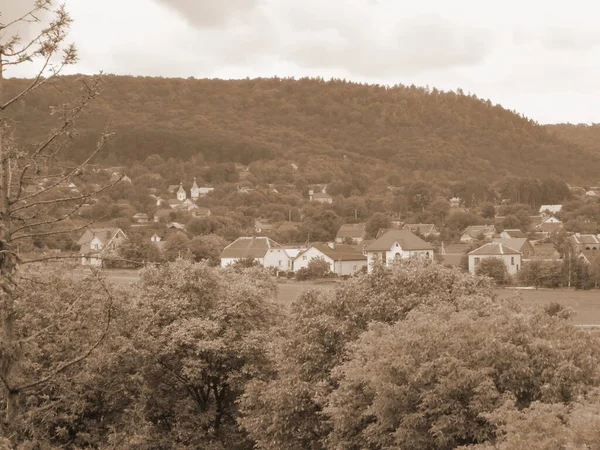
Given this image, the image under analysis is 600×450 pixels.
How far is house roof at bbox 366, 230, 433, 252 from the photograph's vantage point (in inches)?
3386

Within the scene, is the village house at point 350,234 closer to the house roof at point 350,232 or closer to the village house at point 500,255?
the house roof at point 350,232

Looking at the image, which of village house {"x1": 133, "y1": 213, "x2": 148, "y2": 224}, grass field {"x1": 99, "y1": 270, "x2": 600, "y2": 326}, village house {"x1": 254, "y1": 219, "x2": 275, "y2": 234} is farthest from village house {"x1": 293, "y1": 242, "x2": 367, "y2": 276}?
village house {"x1": 133, "y1": 213, "x2": 148, "y2": 224}

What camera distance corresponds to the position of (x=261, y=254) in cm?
8675

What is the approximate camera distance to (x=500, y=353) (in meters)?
16.2

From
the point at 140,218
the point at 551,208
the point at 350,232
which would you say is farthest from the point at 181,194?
the point at 551,208

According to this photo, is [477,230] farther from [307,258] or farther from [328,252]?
[307,258]

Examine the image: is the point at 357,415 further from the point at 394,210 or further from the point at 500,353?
the point at 394,210

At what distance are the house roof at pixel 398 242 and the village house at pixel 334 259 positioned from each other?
207cm

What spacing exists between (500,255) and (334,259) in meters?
17.4

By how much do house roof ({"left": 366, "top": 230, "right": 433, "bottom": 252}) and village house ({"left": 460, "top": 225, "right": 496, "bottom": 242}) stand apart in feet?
72.2

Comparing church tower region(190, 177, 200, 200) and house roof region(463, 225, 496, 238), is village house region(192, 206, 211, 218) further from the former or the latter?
house roof region(463, 225, 496, 238)

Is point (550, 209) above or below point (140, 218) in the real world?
above

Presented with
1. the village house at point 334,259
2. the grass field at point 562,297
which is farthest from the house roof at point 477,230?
the grass field at point 562,297

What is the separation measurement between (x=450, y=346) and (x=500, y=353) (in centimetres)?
106
